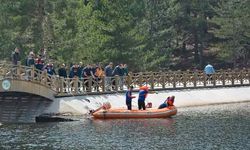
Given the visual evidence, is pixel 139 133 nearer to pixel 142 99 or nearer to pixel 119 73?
pixel 142 99

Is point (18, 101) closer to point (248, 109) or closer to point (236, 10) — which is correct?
point (248, 109)

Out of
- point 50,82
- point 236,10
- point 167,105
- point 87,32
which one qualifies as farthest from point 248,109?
point 236,10

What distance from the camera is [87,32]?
61.2m

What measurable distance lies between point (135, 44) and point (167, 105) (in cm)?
2455

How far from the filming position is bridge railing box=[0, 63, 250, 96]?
4028cm

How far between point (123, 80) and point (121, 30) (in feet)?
55.4

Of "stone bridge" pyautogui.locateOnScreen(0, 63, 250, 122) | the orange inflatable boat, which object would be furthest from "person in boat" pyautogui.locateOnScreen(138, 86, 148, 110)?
"stone bridge" pyautogui.locateOnScreen(0, 63, 250, 122)

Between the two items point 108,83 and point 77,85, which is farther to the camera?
point 108,83

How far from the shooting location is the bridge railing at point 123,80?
132ft


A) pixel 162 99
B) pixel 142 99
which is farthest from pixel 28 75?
pixel 162 99

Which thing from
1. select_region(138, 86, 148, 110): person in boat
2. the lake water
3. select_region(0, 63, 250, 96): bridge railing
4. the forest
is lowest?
the lake water

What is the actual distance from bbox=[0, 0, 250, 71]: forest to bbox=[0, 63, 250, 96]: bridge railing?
9.53 meters

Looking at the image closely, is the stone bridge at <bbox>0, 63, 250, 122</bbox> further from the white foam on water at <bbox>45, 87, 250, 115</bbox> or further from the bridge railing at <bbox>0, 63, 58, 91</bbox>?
the white foam on water at <bbox>45, 87, 250, 115</bbox>

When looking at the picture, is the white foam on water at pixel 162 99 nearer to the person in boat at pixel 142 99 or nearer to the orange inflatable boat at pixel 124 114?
the orange inflatable boat at pixel 124 114
